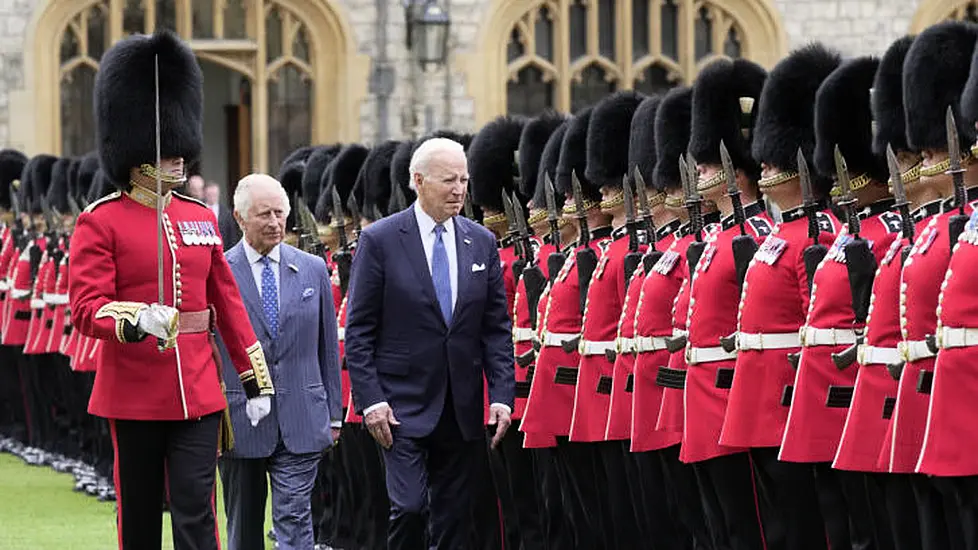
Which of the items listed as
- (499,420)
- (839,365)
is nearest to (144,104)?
(499,420)

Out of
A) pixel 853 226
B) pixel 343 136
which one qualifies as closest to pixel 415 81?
pixel 343 136

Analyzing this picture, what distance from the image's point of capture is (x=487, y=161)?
384 inches

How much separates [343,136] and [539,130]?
10404 millimetres

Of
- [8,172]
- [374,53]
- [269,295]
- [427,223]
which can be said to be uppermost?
[374,53]

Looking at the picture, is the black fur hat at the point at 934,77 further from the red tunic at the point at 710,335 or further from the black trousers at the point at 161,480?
the black trousers at the point at 161,480

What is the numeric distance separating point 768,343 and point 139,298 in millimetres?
1814

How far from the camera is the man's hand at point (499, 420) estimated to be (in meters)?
7.25

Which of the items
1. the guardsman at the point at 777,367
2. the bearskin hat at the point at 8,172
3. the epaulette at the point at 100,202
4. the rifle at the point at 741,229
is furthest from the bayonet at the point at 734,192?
the bearskin hat at the point at 8,172

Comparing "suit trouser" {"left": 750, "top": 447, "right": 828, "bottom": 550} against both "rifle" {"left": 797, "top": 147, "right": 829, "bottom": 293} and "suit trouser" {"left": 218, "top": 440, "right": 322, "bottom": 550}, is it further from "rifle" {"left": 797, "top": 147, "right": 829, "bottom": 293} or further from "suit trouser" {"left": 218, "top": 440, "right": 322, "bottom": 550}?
"suit trouser" {"left": 218, "top": 440, "right": 322, "bottom": 550}

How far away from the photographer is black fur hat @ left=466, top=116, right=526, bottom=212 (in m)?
9.66

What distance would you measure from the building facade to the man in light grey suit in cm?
1150

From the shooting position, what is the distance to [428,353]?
23.9ft

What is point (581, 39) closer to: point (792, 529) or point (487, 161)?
point (487, 161)

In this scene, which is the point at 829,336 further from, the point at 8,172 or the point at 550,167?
the point at 8,172
